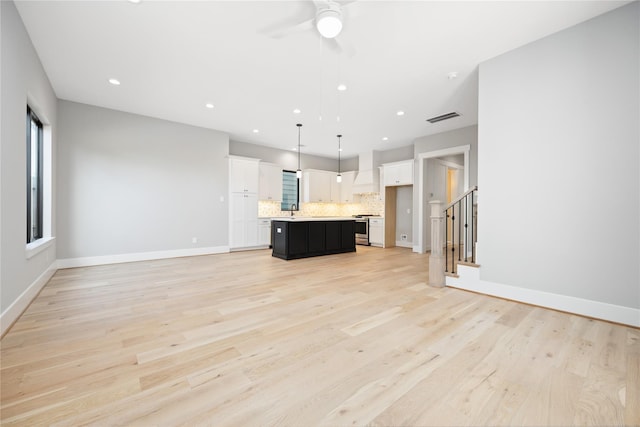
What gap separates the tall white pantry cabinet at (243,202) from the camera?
6.58 m

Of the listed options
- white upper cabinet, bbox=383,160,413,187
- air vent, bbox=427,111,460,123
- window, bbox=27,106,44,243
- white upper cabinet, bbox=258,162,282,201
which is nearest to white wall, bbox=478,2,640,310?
air vent, bbox=427,111,460,123

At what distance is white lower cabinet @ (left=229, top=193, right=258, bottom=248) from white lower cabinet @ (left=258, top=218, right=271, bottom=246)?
0.38ft

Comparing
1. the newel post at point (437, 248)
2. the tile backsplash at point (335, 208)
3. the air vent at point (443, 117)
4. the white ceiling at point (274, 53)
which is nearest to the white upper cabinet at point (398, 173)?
the tile backsplash at point (335, 208)

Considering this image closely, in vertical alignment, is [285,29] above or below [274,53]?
below

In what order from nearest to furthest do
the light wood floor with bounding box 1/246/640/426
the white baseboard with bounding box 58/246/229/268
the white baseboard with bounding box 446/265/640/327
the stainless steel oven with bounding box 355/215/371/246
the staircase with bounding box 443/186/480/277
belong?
the light wood floor with bounding box 1/246/640/426, the white baseboard with bounding box 446/265/640/327, the staircase with bounding box 443/186/480/277, the white baseboard with bounding box 58/246/229/268, the stainless steel oven with bounding box 355/215/371/246

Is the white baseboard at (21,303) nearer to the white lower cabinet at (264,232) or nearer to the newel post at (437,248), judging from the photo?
the white lower cabinet at (264,232)

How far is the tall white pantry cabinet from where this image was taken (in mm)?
6582

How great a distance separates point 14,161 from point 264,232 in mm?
4999

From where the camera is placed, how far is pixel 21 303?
8.57ft

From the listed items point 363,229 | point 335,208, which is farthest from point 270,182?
point 363,229

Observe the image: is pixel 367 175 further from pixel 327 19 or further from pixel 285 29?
pixel 327 19

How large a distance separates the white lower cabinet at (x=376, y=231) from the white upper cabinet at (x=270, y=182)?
9.47 ft

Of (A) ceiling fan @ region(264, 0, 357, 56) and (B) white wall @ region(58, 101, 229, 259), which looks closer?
(A) ceiling fan @ region(264, 0, 357, 56)

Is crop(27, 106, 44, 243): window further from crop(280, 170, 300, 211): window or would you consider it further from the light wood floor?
crop(280, 170, 300, 211): window
